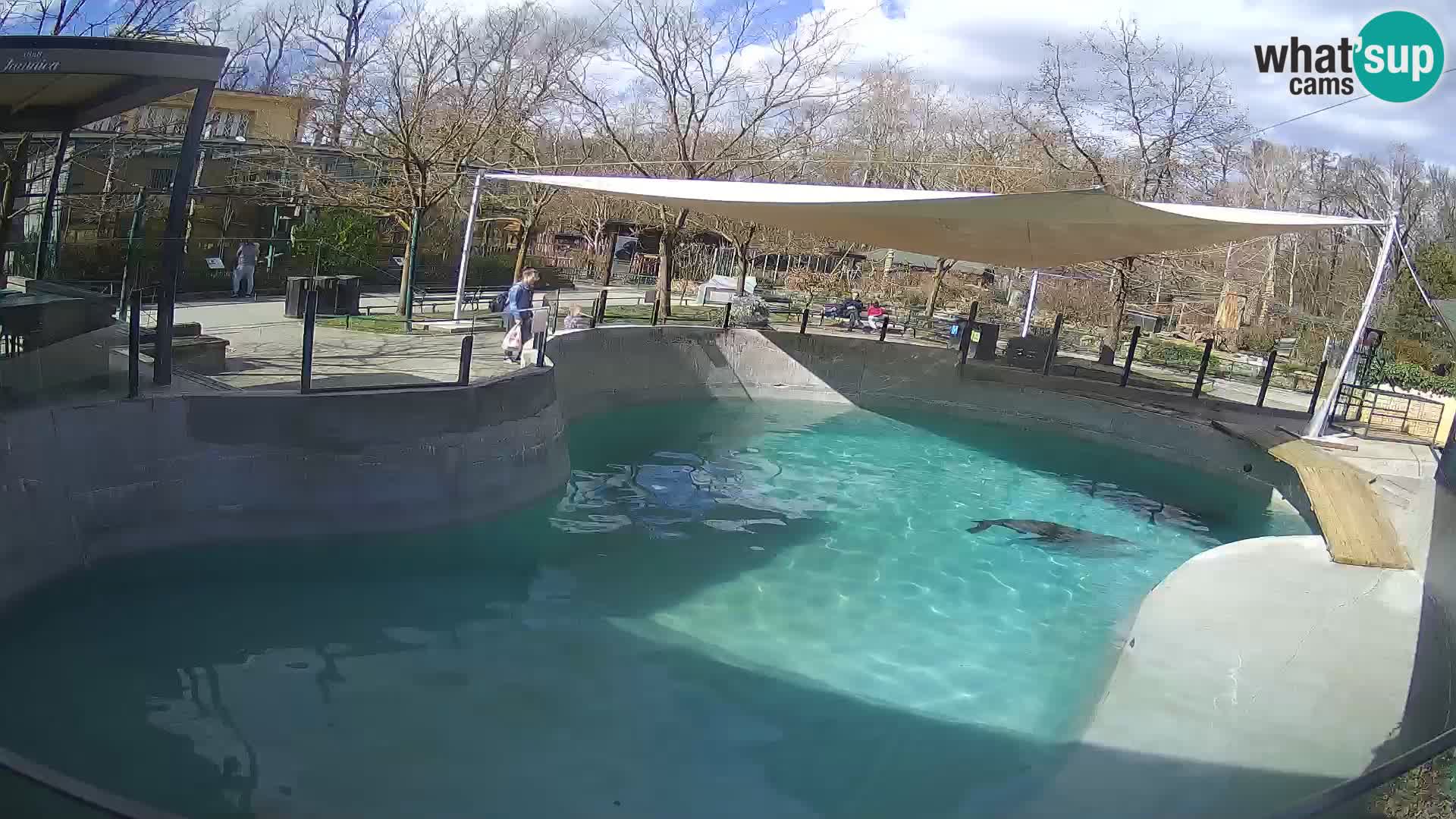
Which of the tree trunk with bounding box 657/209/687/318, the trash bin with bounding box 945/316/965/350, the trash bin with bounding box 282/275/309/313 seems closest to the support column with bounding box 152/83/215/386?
the trash bin with bounding box 282/275/309/313

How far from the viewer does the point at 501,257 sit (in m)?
28.5

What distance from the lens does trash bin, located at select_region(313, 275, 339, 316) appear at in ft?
49.3

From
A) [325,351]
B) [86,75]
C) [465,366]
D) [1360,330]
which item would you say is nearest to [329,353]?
[325,351]

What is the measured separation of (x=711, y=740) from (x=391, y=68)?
1878 centimetres

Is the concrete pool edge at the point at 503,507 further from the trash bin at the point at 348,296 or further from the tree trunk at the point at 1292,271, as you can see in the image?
the tree trunk at the point at 1292,271

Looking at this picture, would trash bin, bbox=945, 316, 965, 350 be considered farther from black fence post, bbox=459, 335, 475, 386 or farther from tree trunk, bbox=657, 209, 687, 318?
black fence post, bbox=459, 335, 475, 386

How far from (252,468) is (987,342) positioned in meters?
13.5

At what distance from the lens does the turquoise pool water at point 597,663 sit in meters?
5.71

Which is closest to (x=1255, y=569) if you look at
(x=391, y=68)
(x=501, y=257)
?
(x=391, y=68)

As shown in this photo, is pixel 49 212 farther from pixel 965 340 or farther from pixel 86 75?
pixel 965 340

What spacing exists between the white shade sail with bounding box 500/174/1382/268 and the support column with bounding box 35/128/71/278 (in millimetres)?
4474

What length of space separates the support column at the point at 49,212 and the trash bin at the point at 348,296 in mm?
5670

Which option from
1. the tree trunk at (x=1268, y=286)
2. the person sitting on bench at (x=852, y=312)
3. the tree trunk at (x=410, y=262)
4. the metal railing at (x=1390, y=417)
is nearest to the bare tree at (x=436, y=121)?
the tree trunk at (x=410, y=262)

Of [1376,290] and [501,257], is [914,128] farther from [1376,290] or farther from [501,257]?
[1376,290]
